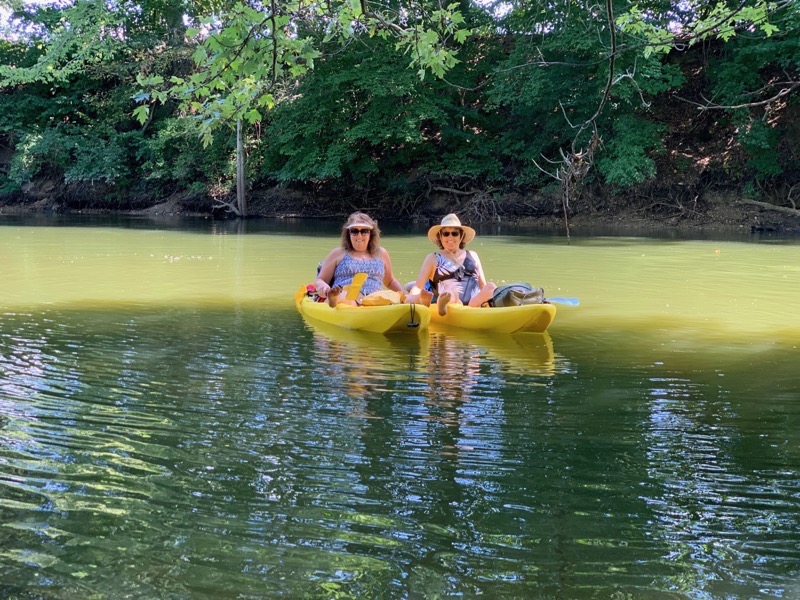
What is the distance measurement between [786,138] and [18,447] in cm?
2317

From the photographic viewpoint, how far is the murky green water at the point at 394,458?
8.32ft

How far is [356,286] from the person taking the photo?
739 cm

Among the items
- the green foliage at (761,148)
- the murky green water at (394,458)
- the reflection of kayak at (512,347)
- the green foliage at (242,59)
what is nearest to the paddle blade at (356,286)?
the murky green water at (394,458)

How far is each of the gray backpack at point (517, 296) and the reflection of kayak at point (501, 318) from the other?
18 centimetres

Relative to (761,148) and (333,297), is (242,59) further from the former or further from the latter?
(761,148)

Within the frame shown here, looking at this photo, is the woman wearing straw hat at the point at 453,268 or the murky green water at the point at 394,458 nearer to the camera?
the murky green water at the point at 394,458

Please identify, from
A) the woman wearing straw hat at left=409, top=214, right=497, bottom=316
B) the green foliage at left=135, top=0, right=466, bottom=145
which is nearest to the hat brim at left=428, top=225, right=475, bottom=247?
the woman wearing straw hat at left=409, top=214, right=497, bottom=316

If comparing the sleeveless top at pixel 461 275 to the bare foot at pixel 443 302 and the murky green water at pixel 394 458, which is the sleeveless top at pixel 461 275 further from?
the murky green water at pixel 394 458

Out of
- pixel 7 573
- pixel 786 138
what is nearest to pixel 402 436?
pixel 7 573

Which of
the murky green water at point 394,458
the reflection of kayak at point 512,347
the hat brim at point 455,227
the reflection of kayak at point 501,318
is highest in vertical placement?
the hat brim at point 455,227

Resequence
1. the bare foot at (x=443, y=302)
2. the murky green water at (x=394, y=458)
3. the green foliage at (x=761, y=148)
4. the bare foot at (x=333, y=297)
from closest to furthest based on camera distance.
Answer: the murky green water at (x=394, y=458)
the bare foot at (x=443, y=302)
the bare foot at (x=333, y=297)
the green foliage at (x=761, y=148)

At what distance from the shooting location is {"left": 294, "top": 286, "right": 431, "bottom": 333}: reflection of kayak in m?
6.64

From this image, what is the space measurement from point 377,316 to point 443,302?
65 centimetres

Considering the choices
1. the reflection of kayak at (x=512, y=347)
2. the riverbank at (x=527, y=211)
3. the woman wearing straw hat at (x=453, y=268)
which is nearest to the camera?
the reflection of kayak at (x=512, y=347)
